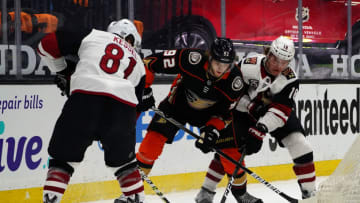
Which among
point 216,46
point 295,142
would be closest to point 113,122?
point 216,46

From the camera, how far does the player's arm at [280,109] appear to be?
10.3ft

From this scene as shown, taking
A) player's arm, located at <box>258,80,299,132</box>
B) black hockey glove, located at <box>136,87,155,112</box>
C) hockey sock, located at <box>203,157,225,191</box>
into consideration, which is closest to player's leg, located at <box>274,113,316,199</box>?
player's arm, located at <box>258,80,299,132</box>

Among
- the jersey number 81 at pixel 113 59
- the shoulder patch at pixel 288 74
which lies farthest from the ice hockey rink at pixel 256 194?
the jersey number 81 at pixel 113 59

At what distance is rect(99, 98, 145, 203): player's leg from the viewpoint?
2299mm

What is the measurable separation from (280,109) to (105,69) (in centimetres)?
124

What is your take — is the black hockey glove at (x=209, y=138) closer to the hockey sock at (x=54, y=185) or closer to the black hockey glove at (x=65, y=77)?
the black hockey glove at (x=65, y=77)

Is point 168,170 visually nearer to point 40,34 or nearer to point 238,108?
point 238,108

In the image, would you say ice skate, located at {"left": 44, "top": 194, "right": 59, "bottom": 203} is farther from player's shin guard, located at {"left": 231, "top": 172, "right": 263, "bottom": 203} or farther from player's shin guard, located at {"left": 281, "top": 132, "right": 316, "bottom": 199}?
player's shin guard, located at {"left": 281, "top": 132, "right": 316, "bottom": 199}

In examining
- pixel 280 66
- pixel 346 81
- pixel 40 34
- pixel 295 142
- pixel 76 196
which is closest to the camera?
pixel 280 66

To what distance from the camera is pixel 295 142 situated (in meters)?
3.32

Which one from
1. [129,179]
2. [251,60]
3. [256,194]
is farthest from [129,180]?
[256,194]

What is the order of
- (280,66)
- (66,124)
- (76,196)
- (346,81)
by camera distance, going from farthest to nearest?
(346,81) < (76,196) < (280,66) < (66,124)

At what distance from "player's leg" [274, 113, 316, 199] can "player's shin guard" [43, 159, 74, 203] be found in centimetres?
152

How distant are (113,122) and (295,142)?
1400 millimetres
